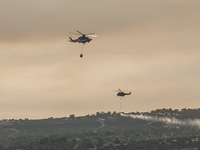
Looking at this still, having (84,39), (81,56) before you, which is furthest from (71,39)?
(81,56)

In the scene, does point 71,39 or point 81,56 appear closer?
point 81,56

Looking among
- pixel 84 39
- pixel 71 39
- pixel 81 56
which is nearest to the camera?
pixel 81 56

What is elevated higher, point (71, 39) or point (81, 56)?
point (71, 39)

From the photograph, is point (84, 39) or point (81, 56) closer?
point (81, 56)

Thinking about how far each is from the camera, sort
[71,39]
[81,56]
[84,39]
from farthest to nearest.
→ [71,39], [84,39], [81,56]

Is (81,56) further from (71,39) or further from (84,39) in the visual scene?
(71,39)
